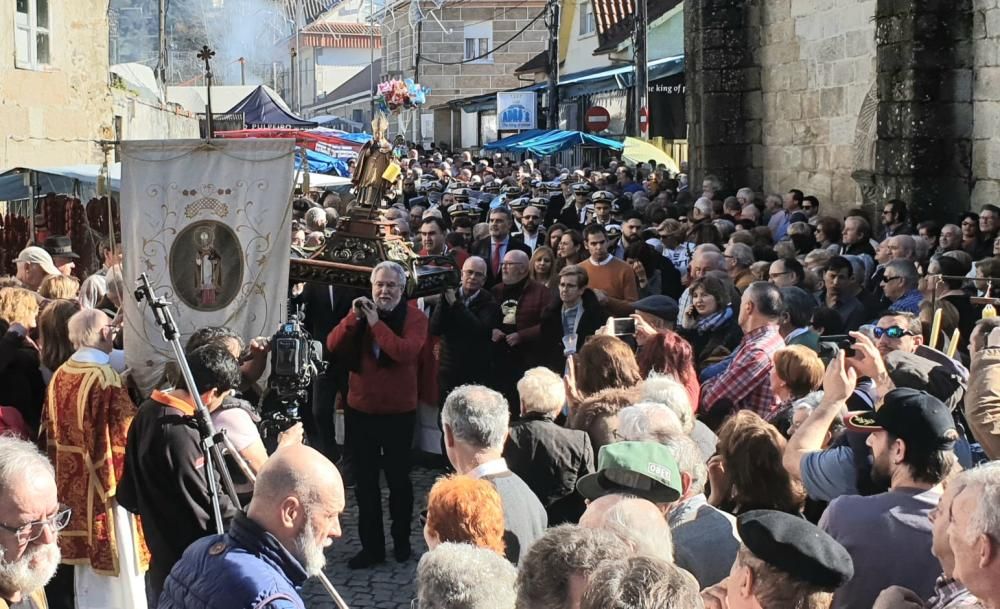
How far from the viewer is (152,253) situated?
7.37m

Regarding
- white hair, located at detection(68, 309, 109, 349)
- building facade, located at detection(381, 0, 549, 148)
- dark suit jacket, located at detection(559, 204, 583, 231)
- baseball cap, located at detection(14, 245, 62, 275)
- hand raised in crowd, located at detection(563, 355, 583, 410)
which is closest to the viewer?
white hair, located at detection(68, 309, 109, 349)

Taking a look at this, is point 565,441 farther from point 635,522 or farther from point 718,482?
point 635,522

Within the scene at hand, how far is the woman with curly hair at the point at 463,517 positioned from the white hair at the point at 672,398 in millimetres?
1282

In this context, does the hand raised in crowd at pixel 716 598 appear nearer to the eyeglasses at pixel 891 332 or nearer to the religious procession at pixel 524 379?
the religious procession at pixel 524 379

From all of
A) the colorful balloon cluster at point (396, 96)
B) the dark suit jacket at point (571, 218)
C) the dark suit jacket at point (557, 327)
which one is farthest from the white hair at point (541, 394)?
the dark suit jacket at point (571, 218)

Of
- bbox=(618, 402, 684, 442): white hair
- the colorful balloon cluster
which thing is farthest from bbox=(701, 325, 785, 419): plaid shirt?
the colorful balloon cluster

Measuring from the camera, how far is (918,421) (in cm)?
434

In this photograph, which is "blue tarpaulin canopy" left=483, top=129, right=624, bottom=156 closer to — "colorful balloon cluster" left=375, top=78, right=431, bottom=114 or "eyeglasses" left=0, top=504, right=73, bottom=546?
"colorful balloon cluster" left=375, top=78, right=431, bottom=114

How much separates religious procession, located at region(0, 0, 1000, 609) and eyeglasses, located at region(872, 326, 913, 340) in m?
0.04

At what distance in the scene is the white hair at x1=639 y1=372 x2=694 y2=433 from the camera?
5.46m

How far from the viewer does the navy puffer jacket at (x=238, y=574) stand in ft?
12.0

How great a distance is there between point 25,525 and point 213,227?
3988mm

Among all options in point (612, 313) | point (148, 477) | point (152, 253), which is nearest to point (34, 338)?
point (152, 253)

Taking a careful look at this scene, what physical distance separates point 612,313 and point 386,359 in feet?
7.17
